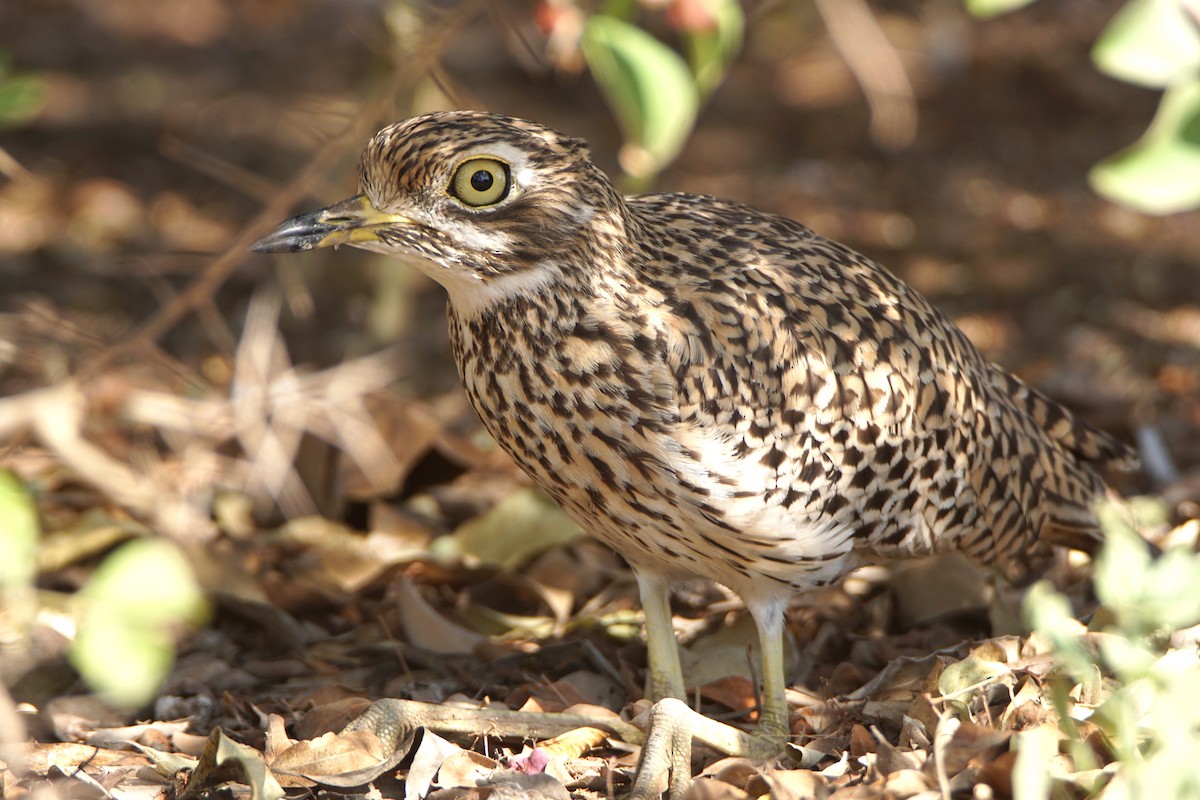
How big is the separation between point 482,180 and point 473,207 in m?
0.07

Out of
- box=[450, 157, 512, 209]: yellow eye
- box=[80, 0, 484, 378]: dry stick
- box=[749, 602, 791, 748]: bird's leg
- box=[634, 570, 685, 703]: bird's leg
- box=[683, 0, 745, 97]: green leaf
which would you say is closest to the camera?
box=[450, 157, 512, 209]: yellow eye

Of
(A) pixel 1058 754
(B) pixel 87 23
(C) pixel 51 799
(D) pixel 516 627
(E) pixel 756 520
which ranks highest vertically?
(B) pixel 87 23

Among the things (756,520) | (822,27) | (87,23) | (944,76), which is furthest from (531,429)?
(87,23)

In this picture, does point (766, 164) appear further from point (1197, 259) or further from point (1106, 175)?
point (1106, 175)

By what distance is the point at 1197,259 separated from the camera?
696cm

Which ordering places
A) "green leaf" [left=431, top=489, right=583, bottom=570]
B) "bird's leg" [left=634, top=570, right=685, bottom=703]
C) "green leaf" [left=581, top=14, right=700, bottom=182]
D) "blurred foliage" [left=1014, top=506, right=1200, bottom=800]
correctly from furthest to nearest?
"green leaf" [left=431, top=489, right=583, bottom=570] → "bird's leg" [left=634, top=570, right=685, bottom=703] → "green leaf" [left=581, top=14, right=700, bottom=182] → "blurred foliage" [left=1014, top=506, right=1200, bottom=800]

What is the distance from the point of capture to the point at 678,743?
3.43 meters

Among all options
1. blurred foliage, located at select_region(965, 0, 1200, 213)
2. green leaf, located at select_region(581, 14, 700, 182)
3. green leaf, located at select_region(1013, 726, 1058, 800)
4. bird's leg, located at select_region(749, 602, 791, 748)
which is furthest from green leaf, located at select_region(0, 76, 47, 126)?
green leaf, located at select_region(1013, 726, 1058, 800)

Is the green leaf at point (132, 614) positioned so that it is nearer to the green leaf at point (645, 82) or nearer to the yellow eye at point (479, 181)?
the yellow eye at point (479, 181)

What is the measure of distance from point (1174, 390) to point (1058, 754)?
314 cm

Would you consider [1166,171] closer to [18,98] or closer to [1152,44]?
[1152,44]

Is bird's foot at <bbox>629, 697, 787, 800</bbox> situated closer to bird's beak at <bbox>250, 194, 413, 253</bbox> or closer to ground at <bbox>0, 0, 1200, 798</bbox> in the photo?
ground at <bbox>0, 0, 1200, 798</bbox>

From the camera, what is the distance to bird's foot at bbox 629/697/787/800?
10.8 ft

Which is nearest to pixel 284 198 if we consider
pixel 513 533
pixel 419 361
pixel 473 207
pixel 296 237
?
pixel 296 237
